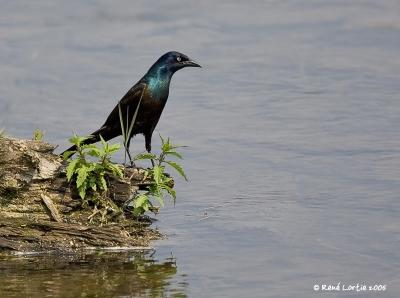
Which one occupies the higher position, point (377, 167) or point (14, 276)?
point (377, 167)

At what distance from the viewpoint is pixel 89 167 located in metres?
7.54

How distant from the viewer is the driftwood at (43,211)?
745 centimetres

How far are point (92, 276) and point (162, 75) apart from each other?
2.76 metres

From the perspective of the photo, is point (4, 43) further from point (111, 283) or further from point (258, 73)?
point (111, 283)

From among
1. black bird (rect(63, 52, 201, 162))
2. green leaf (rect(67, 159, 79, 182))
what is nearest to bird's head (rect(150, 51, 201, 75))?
black bird (rect(63, 52, 201, 162))

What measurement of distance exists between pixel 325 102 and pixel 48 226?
183 inches

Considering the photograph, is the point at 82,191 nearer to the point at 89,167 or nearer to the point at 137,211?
Answer: the point at 89,167

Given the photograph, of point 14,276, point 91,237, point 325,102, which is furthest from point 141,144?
point 14,276

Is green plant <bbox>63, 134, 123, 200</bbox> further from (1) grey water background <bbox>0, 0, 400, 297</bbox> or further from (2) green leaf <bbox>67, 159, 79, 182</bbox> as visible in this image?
(1) grey water background <bbox>0, 0, 400, 297</bbox>

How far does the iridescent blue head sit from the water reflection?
2.09m

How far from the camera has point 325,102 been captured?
1144 centimetres

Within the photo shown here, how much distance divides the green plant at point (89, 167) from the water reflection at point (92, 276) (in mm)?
472

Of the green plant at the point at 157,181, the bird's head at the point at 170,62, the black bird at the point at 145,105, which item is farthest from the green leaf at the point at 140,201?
the bird's head at the point at 170,62

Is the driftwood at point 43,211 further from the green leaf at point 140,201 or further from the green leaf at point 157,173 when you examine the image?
the green leaf at point 157,173
